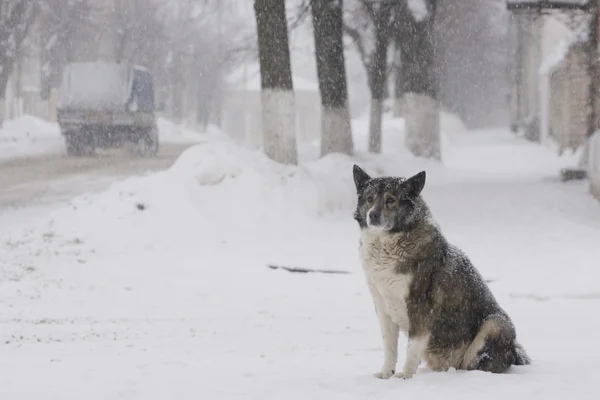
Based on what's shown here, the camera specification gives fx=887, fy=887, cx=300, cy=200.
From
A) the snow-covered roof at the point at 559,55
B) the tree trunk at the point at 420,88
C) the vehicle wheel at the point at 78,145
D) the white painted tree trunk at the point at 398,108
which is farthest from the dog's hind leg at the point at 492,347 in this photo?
the white painted tree trunk at the point at 398,108

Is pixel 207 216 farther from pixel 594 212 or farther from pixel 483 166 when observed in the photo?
pixel 483 166

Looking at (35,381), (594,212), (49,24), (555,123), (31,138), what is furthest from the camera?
(49,24)

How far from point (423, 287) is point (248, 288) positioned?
527 cm

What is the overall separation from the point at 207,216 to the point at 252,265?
2254mm

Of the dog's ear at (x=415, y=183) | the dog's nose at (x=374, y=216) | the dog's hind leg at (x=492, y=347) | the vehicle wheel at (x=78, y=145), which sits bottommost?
the vehicle wheel at (x=78, y=145)

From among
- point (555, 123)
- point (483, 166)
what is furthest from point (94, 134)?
point (555, 123)

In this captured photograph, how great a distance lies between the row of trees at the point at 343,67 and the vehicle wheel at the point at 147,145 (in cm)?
715

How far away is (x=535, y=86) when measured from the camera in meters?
46.8

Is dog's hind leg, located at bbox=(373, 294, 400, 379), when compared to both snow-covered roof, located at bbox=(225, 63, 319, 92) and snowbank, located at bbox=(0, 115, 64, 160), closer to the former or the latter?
snowbank, located at bbox=(0, 115, 64, 160)

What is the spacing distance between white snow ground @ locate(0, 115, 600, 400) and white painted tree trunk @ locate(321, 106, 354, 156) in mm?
878

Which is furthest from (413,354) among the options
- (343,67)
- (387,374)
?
(343,67)

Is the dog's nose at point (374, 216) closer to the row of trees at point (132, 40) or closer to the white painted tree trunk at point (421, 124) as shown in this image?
the row of trees at point (132, 40)

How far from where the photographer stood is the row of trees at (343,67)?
15.6 metres

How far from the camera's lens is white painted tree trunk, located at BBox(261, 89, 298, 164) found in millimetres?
15531
